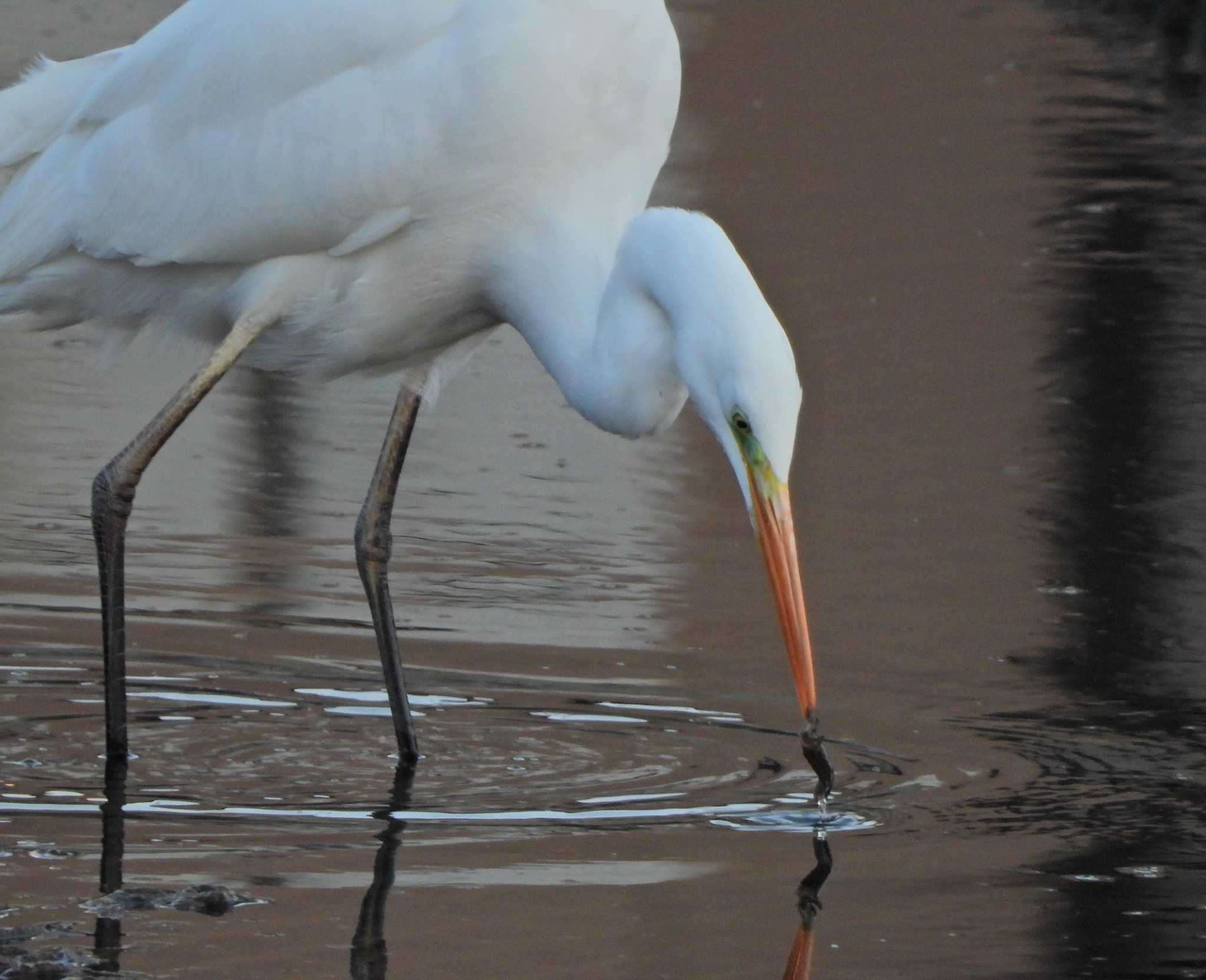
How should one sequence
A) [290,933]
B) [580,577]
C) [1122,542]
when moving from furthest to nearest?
1. [1122,542]
2. [580,577]
3. [290,933]

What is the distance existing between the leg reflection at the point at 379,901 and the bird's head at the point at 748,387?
2.46 ft

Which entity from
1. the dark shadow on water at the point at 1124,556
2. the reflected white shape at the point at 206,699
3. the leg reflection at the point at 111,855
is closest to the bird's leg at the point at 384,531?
the reflected white shape at the point at 206,699

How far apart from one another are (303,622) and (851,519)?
1.71m

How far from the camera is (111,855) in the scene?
408 cm

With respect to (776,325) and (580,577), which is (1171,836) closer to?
(776,325)

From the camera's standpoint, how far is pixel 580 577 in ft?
20.1

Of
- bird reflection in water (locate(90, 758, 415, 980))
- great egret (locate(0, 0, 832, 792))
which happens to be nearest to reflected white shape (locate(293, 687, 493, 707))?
great egret (locate(0, 0, 832, 792))

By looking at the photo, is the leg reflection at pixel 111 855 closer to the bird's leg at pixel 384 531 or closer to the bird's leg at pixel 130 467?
the bird's leg at pixel 130 467

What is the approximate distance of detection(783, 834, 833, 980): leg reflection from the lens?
3.69m

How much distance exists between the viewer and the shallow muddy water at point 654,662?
385 cm

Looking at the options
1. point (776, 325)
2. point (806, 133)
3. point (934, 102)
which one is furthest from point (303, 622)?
point (934, 102)

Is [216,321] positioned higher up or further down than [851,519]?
higher up

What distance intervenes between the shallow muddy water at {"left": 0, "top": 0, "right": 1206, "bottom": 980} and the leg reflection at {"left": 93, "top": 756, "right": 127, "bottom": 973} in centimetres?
1

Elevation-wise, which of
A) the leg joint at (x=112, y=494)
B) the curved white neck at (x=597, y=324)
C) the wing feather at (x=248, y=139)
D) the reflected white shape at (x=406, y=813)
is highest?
the wing feather at (x=248, y=139)
